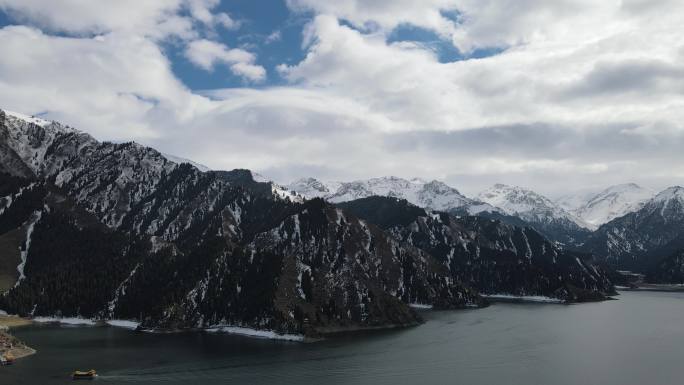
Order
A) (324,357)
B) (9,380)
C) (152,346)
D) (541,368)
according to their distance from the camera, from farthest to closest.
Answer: (152,346) → (324,357) → (541,368) → (9,380)

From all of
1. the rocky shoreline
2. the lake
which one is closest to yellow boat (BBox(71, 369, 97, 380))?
the lake

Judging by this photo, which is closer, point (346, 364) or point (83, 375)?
point (83, 375)

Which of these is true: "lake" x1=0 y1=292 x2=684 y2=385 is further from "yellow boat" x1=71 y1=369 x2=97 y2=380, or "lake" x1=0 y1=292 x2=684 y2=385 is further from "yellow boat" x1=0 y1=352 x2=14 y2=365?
"yellow boat" x1=0 y1=352 x2=14 y2=365

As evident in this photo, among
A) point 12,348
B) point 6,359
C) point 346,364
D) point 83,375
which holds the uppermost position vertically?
point 12,348

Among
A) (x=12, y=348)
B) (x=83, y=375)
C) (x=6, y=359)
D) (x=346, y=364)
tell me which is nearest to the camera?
(x=83, y=375)

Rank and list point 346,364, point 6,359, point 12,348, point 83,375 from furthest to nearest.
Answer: point 12,348 < point 346,364 < point 6,359 < point 83,375

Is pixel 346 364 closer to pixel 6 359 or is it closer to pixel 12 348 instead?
pixel 6 359

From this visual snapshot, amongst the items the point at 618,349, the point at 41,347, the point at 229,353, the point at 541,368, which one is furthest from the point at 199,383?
the point at 618,349

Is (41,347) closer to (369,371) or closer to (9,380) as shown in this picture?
(9,380)

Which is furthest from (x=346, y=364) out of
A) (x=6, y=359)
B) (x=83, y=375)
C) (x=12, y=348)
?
(x=12, y=348)

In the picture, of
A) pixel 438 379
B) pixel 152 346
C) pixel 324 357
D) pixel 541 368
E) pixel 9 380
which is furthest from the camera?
pixel 152 346

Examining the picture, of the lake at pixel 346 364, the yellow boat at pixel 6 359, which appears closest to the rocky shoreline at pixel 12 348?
the yellow boat at pixel 6 359
